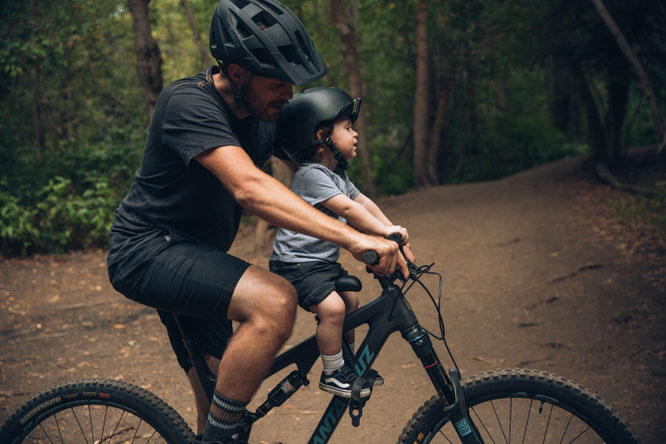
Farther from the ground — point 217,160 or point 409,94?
point 217,160

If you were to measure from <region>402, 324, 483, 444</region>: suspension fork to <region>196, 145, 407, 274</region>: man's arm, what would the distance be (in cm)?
36

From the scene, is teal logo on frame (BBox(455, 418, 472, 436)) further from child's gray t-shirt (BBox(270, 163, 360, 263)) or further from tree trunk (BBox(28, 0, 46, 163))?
tree trunk (BBox(28, 0, 46, 163))

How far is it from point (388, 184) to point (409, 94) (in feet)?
8.15

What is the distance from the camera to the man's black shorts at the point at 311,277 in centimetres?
230

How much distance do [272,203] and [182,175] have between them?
0.45 metres

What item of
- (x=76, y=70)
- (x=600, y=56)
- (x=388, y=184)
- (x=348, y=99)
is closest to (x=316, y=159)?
(x=348, y=99)

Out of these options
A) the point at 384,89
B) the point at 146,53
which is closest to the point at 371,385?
the point at 146,53

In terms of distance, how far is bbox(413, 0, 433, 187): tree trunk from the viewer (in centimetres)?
1199

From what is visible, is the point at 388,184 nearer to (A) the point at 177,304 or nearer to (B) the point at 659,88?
(B) the point at 659,88

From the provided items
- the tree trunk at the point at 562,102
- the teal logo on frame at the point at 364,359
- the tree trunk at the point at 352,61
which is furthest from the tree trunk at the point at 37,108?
the tree trunk at the point at 562,102

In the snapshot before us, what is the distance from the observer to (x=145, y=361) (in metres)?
5.25

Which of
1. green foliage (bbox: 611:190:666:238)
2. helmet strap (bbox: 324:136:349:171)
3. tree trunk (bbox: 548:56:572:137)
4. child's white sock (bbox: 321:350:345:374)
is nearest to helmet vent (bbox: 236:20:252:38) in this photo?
helmet strap (bbox: 324:136:349:171)

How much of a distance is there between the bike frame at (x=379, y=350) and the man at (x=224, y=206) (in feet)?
0.66

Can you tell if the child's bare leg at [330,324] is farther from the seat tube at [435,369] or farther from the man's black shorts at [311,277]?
the seat tube at [435,369]
